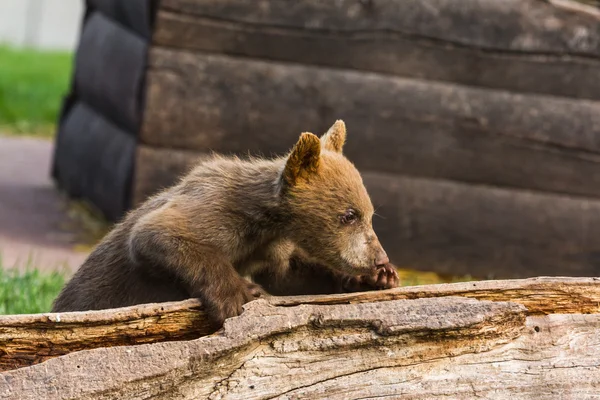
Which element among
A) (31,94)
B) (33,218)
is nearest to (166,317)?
(33,218)

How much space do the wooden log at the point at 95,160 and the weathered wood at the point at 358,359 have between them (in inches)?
172

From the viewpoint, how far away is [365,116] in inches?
277

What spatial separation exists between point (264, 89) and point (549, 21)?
206cm

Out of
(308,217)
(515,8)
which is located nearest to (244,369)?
(308,217)

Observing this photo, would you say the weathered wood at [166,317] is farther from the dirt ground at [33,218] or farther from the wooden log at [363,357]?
the dirt ground at [33,218]

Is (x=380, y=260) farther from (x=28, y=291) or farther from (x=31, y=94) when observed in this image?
(x=31, y=94)

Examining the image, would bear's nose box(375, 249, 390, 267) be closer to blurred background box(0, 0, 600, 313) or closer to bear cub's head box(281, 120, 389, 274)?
bear cub's head box(281, 120, 389, 274)

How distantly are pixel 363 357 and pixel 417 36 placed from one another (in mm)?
4128

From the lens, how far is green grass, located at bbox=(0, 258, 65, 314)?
5.14 m

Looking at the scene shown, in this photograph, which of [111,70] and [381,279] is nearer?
[381,279]

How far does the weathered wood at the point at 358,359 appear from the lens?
3.00 meters

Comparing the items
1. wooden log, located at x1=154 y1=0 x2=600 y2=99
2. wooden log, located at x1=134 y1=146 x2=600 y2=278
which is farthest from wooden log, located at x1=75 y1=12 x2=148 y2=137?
wooden log, located at x1=134 y1=146 x2=600 y2=278

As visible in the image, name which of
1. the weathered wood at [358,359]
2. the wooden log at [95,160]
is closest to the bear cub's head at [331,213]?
the weathered wood at [358,359]

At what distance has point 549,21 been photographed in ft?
22.7
